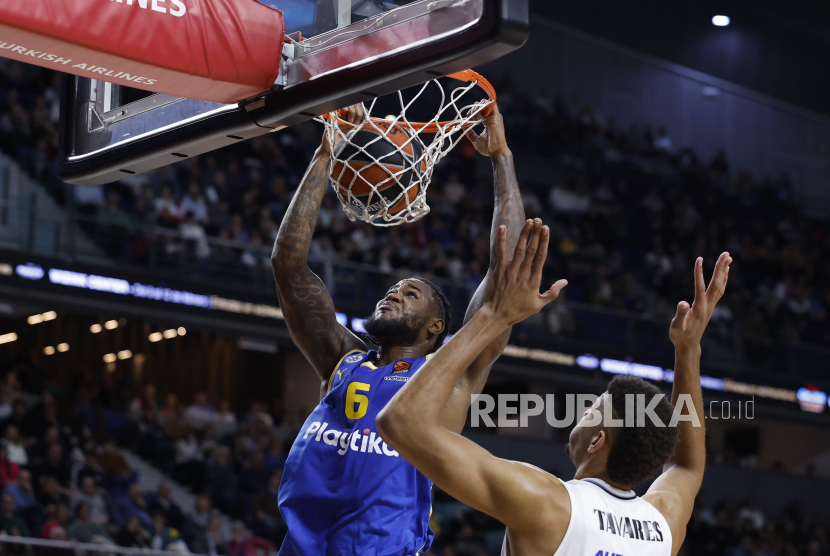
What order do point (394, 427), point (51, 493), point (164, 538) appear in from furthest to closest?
point (164, 538)
point (51, 493)
point (394, 427)

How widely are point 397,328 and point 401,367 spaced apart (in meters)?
0.17

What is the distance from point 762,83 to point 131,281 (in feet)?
43.5

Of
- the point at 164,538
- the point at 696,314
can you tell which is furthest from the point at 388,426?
the point at 164,538

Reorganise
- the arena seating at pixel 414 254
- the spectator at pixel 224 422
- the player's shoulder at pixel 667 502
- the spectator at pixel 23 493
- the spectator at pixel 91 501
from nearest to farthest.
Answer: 1. the player's shoulder at pixel 667 502
2. the spectator at pixel 23 493
3. the spectator at pixel 91 501
4. the arena seating at pixel 414 254
5. the spectator at pixel 224 422

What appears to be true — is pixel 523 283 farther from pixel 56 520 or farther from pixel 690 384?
pixel 56 520

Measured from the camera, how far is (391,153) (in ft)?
12.0

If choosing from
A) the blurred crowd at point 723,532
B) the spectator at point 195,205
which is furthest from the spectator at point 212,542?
the spectator at point 195,205

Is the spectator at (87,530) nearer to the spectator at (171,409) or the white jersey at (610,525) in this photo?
the spectator at (171,409)

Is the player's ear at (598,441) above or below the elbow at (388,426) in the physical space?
below

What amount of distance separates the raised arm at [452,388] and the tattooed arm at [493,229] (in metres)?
0.75

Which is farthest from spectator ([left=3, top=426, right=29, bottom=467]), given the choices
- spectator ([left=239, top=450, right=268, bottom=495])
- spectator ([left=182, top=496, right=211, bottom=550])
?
spectator ([left=239, top=450, right=268, bottom=495])

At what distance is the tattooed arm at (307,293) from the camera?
3643 mm

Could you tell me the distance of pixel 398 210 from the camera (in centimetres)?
374

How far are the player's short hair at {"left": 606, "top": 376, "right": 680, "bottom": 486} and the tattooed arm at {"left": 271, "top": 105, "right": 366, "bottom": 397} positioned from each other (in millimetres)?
1351
